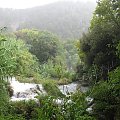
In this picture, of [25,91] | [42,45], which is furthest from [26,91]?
[42,45]

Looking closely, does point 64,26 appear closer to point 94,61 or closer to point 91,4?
point 91,4

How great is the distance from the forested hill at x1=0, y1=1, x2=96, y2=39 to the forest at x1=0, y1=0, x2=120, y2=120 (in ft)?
97.1

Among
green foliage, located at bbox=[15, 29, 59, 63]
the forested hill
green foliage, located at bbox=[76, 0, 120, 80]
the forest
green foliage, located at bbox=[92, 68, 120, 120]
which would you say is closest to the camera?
the forest

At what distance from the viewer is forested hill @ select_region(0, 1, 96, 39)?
2901 inches

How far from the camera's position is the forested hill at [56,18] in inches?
2901

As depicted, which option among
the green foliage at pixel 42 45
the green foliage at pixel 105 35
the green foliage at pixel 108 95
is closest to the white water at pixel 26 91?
the green foliage at pixel 105 35

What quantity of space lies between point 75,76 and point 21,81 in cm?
468

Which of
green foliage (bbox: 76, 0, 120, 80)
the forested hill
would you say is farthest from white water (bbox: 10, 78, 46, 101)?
the forested hill

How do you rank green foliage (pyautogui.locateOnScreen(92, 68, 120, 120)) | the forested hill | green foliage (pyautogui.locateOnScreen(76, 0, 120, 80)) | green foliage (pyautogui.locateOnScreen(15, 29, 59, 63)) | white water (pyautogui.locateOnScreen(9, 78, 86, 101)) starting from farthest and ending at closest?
the forested hill, green foliage (pyautogui.locateOnScreen(15, 29, 59, 63)), green foliage (pyautogui.locateOnScreen(76, 0, 120, 80)), white water (pyautogui.locateOnScreen(9, 78, 86, 101)), green foliage (pyautogui.locateOnScreen(92, 68, 120, 120))

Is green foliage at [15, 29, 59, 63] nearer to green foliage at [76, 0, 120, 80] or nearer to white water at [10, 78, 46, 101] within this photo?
white water at [10, 78, 46, 101]

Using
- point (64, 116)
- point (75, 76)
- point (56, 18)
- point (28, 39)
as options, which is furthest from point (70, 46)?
point (64, 116)

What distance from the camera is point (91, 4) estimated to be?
3775 inches

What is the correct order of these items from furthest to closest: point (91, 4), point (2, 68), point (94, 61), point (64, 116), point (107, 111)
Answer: point (91, 4) → point (94, 61) → point (107, 111) → point (2, 68) → point (64, 116)

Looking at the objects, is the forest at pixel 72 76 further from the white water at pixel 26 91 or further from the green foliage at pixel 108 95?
the white water at pixel 26 91
